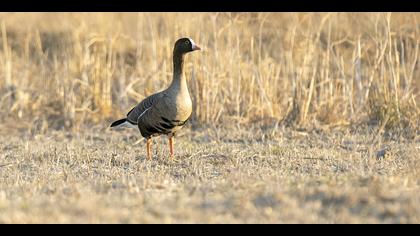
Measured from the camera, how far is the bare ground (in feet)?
19.2

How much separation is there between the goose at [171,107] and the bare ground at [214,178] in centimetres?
43

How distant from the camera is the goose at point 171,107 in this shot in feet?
29.5

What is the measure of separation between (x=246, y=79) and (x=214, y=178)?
16.1 feet

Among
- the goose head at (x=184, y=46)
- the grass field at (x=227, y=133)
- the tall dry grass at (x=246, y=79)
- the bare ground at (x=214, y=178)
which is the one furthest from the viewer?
the tall dry grass at (x=246, y=79)

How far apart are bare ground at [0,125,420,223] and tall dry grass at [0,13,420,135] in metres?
0.80

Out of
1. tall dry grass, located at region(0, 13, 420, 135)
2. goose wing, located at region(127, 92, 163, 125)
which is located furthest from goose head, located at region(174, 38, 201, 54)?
tall dry grass, located at region(0, 13, 420, 135)

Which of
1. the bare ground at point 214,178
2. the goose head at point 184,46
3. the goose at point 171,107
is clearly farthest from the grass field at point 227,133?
the goose head at point 184,46

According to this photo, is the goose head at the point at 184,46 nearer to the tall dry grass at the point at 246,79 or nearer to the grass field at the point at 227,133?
the grass field at the point at 227,133

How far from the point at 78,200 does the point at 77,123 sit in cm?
684

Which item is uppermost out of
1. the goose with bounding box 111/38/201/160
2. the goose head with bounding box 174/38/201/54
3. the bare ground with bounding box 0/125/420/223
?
the goose head with bounding box 174/38/201/54

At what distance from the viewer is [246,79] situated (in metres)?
12.5

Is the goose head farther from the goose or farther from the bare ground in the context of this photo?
the bare ground

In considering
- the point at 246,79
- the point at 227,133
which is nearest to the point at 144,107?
the point at 227,133
